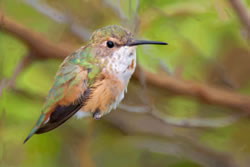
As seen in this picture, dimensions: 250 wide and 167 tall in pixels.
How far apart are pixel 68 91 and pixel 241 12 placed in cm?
178

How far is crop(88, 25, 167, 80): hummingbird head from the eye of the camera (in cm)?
139

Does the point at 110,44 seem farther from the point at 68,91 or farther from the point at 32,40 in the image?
the point at 32,40

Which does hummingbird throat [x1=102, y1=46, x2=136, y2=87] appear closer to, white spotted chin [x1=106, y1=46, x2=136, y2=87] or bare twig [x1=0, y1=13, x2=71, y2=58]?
white spotted chin [x1=106, y1=46, x2=136, y2=87]

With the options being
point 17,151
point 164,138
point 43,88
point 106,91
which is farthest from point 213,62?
point 106,91

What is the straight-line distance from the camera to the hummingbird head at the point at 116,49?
139 centimetres

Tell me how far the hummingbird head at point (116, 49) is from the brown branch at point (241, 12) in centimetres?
156

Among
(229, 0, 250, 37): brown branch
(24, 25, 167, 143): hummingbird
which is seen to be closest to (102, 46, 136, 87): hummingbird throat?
(24, 25, 167, 143): hummingbird

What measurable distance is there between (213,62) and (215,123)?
579 mm

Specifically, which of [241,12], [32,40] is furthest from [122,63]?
[241,12]

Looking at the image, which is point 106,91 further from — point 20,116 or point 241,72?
point 241,72

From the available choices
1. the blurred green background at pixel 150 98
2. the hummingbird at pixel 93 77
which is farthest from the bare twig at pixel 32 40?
the hummingbird at pixel 93 77

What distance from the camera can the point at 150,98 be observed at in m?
3.35

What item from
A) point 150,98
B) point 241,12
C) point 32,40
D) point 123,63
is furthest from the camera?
point 150,98

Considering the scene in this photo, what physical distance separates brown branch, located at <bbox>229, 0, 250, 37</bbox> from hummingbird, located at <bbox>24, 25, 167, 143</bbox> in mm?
1562
